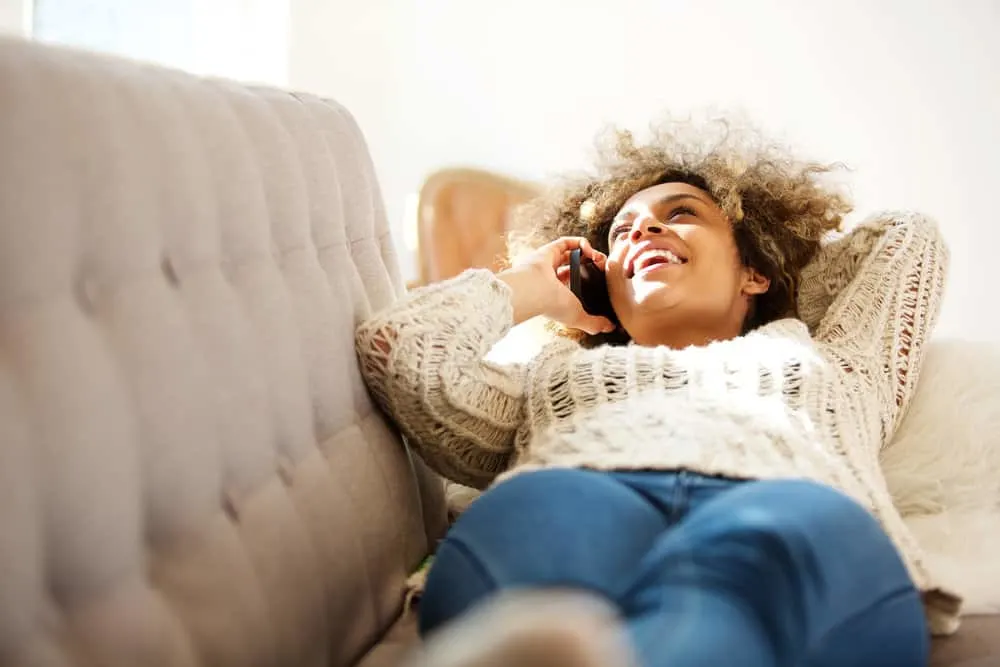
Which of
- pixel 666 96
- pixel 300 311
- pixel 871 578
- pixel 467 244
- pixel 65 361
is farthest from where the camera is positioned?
pixel 666 96

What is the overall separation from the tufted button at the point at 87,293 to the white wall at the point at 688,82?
5.33 ft

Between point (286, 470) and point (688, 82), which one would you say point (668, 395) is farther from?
point (688, 82)

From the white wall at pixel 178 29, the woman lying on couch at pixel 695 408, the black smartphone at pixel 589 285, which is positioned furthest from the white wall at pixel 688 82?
the black smartphone at pixel 589 285

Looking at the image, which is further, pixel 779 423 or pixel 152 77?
pixel 779 423

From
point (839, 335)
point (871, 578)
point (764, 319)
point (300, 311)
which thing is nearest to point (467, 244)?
point (764, 319)

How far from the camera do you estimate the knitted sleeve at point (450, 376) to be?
1.06 m

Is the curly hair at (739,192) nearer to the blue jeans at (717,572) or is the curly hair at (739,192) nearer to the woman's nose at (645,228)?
the woman's nose at (645,228)

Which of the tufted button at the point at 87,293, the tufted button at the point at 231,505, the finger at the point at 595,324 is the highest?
the tufted button at the point at 87,293

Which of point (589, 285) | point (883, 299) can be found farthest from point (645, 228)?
point (883, 299)

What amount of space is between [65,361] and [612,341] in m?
1.01

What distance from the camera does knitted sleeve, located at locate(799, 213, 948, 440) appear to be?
125 centimetres

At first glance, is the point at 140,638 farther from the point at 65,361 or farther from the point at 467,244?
the point at 467,244

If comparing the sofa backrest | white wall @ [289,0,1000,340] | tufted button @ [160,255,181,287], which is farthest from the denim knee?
white wall @ [289,0,1000,340]

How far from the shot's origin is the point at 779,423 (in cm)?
99
